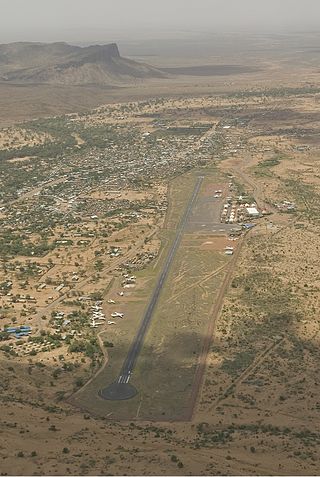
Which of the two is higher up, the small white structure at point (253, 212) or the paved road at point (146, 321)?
the paved road at point (146, 321)

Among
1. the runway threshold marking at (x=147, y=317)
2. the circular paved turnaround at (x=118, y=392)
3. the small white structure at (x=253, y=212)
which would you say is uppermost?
the circular paved turnaround at (x=118, y=392)

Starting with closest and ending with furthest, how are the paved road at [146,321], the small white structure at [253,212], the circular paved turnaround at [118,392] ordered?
the circular paved turnaround at [118,392] < the paved road at [146,321] < the small white structure at [253,212]

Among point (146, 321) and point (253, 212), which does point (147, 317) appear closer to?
point (146, 321)

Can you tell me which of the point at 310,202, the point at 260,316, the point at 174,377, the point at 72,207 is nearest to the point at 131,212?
the point at 72,207

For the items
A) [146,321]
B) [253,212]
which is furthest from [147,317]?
[253,212]

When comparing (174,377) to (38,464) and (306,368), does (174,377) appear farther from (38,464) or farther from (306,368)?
(38,464)

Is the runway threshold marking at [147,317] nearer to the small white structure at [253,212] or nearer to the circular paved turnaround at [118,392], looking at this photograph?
the circular paved turnaround at [118,392]

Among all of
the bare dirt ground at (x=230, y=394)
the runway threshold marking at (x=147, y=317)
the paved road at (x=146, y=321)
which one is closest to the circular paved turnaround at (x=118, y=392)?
the paved road at (x=146, y=321)
